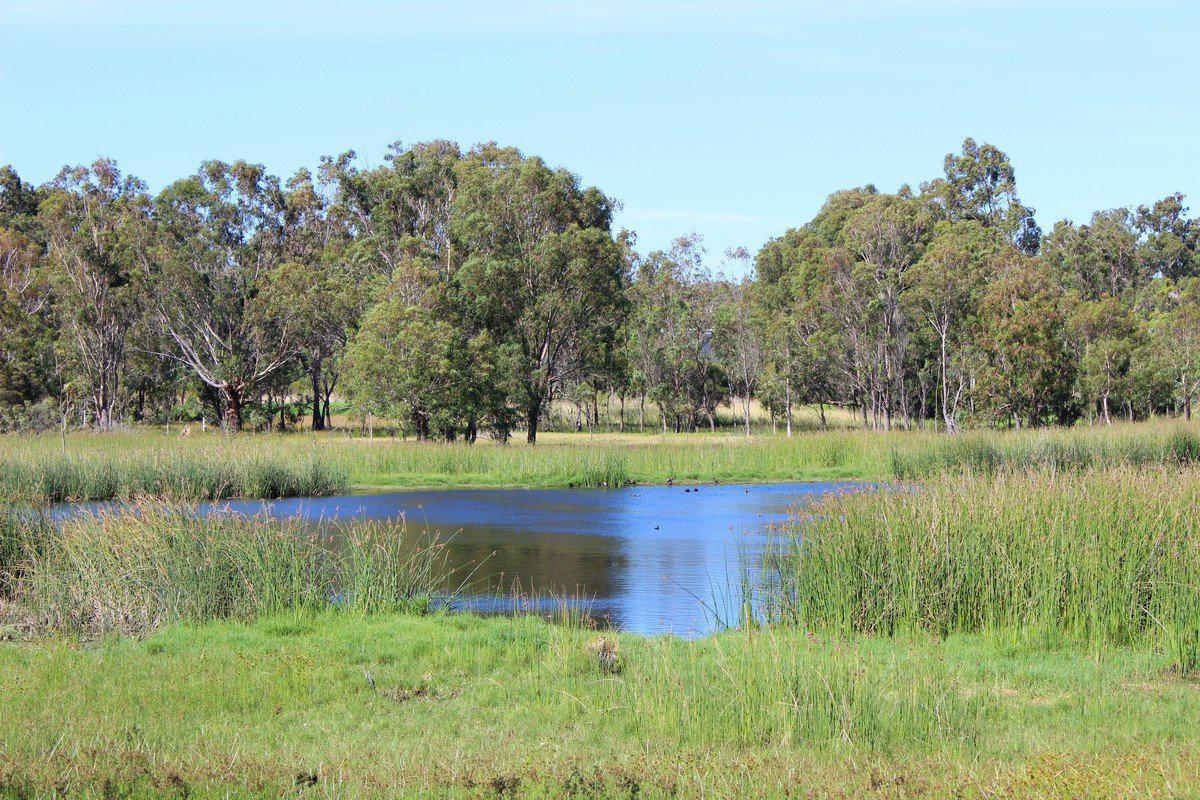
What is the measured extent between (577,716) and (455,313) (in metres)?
34.7

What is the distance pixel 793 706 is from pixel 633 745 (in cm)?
103

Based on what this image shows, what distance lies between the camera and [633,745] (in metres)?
6.89

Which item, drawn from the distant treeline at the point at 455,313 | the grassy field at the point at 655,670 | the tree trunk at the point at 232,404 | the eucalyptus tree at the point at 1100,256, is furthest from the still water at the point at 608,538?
the eucalyptus tree at the point at 1100,256

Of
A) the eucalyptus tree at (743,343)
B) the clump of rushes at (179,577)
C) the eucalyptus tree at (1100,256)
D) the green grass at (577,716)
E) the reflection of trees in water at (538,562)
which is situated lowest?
the reflection of trees in water at (538,562)

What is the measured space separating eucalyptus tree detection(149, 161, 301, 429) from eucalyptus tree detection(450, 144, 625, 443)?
8805mm

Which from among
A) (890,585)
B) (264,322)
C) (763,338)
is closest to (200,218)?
(264,322)

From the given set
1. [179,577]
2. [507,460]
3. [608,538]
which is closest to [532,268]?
[507,460]

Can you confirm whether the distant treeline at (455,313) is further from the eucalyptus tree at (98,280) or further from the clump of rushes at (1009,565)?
the clump of rushes at (1009,565)

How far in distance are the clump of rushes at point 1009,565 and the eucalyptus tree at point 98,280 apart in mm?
39838

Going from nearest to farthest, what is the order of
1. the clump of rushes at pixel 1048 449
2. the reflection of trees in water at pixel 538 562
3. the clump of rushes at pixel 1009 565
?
the clump of rushes at pixel 1009 565 → the reflection of trees in water at pixel 538 562 → the clump of rushes at pixel 1048 449

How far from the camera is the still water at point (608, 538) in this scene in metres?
13.3

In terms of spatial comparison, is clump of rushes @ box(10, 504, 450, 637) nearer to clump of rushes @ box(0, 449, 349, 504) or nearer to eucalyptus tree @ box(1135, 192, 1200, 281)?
clump of rushes @ box(0, 449, 349, 504)

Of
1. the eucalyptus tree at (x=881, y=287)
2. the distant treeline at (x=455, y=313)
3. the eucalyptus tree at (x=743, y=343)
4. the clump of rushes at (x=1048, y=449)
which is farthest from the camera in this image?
the eucalyptus tree at (x=743, y=343)

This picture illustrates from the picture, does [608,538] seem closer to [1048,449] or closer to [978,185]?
[1048,449]
